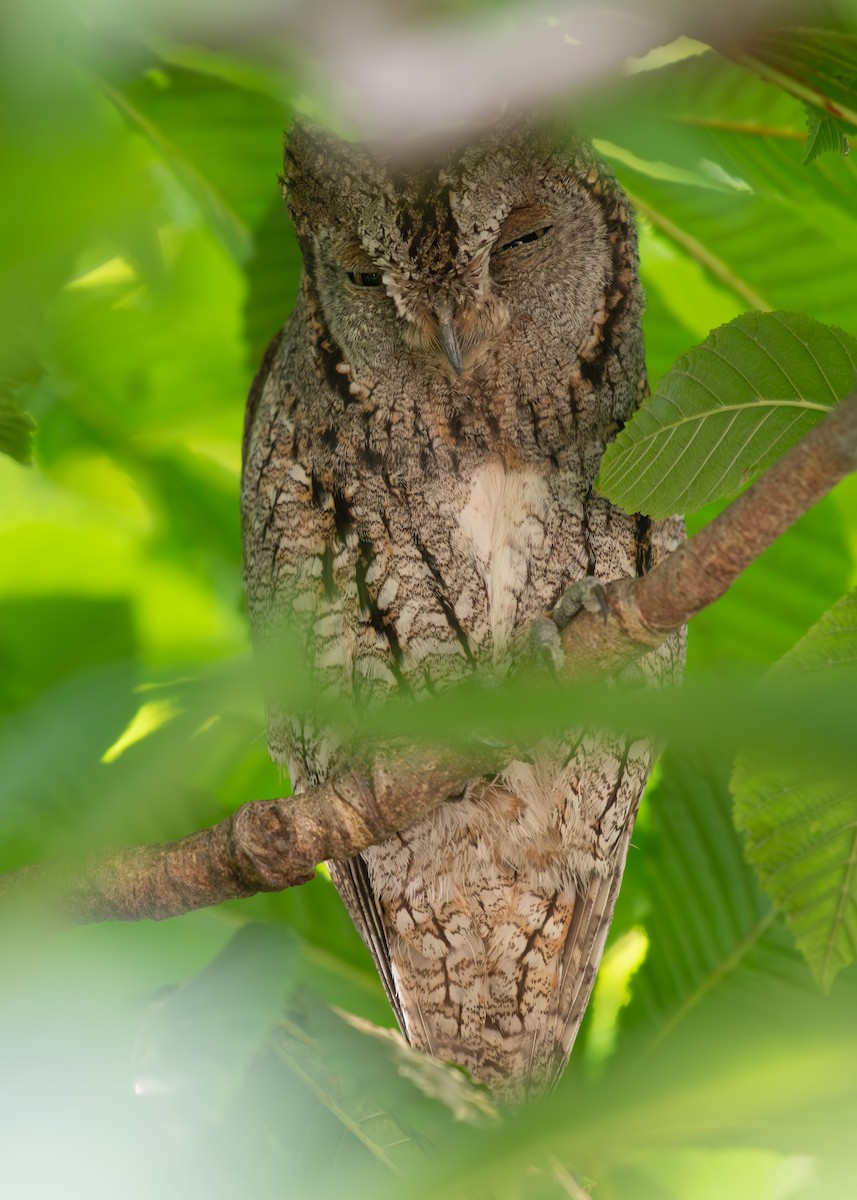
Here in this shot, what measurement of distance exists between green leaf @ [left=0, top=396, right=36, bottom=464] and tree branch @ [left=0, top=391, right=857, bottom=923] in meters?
0.25

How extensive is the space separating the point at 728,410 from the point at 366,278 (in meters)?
0.73

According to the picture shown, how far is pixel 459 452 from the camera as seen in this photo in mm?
1557

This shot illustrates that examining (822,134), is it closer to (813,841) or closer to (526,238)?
(813,841)

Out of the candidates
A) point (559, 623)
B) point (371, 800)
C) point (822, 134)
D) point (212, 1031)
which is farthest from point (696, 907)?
point (212, 1031)

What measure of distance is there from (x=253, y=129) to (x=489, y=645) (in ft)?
2.46

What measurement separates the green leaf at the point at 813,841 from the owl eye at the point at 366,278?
3.09ft

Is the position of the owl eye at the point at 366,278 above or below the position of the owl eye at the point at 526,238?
above

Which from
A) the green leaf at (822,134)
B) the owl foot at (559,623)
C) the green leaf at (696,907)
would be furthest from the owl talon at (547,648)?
the green leaf at (696,907)

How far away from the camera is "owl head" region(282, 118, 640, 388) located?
4.29ft

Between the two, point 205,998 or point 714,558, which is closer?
point 205,998

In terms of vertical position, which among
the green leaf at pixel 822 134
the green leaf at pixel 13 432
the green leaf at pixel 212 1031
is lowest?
the green leaf at pixel 212 1031

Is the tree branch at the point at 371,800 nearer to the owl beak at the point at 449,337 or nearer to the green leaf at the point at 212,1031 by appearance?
the green leaf at the point at 212,1031

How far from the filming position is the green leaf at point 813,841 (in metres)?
0.56

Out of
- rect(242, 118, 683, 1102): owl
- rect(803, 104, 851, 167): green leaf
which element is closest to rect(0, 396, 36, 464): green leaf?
rect(803, 104, 851, 167): green leaf
